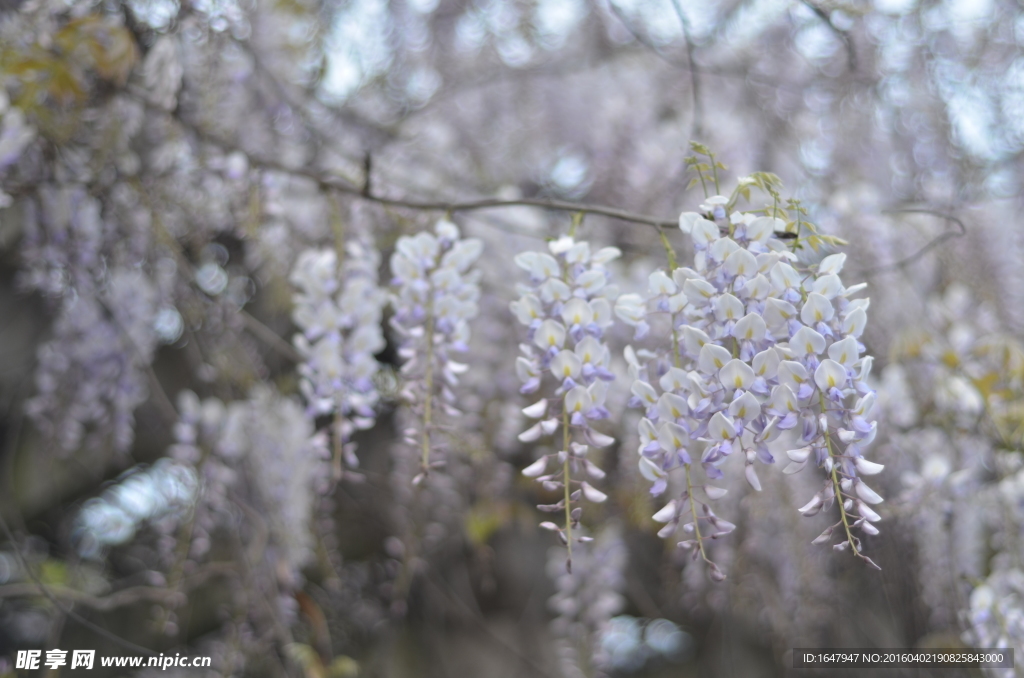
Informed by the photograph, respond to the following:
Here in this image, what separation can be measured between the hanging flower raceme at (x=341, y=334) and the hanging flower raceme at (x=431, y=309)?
0.51 feet

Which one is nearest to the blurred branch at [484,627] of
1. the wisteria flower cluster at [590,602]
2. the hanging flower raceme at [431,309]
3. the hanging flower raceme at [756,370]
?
the wisteria flower cluster at [590,602]

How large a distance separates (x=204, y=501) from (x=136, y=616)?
104 cm

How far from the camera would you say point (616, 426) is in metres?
2.50

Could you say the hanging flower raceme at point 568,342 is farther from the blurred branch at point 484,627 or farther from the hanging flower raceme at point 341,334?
the blurred branch at point 484,627

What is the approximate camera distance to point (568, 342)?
1151 mm

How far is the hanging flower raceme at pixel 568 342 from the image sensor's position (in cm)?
103

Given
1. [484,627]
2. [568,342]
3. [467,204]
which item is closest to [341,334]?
[467,204]

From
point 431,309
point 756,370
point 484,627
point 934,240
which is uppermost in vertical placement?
point 934,240

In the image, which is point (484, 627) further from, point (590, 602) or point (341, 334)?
point (341, 334)

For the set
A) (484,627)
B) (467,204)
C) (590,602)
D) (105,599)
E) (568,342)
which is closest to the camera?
(568,342)

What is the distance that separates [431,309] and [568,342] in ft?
0.93

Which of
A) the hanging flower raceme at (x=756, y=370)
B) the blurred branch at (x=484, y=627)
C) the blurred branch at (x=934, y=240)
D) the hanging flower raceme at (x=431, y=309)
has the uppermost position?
the blurred branch at (x=934, y=240)

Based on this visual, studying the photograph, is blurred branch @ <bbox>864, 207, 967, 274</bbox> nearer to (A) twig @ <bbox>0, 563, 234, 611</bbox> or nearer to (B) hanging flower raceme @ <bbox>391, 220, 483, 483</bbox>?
(B) hanging flower raceme @ <bbox>391, 220, 483, 483</bbox>

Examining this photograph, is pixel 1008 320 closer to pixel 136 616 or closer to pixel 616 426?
pixel 616 426
